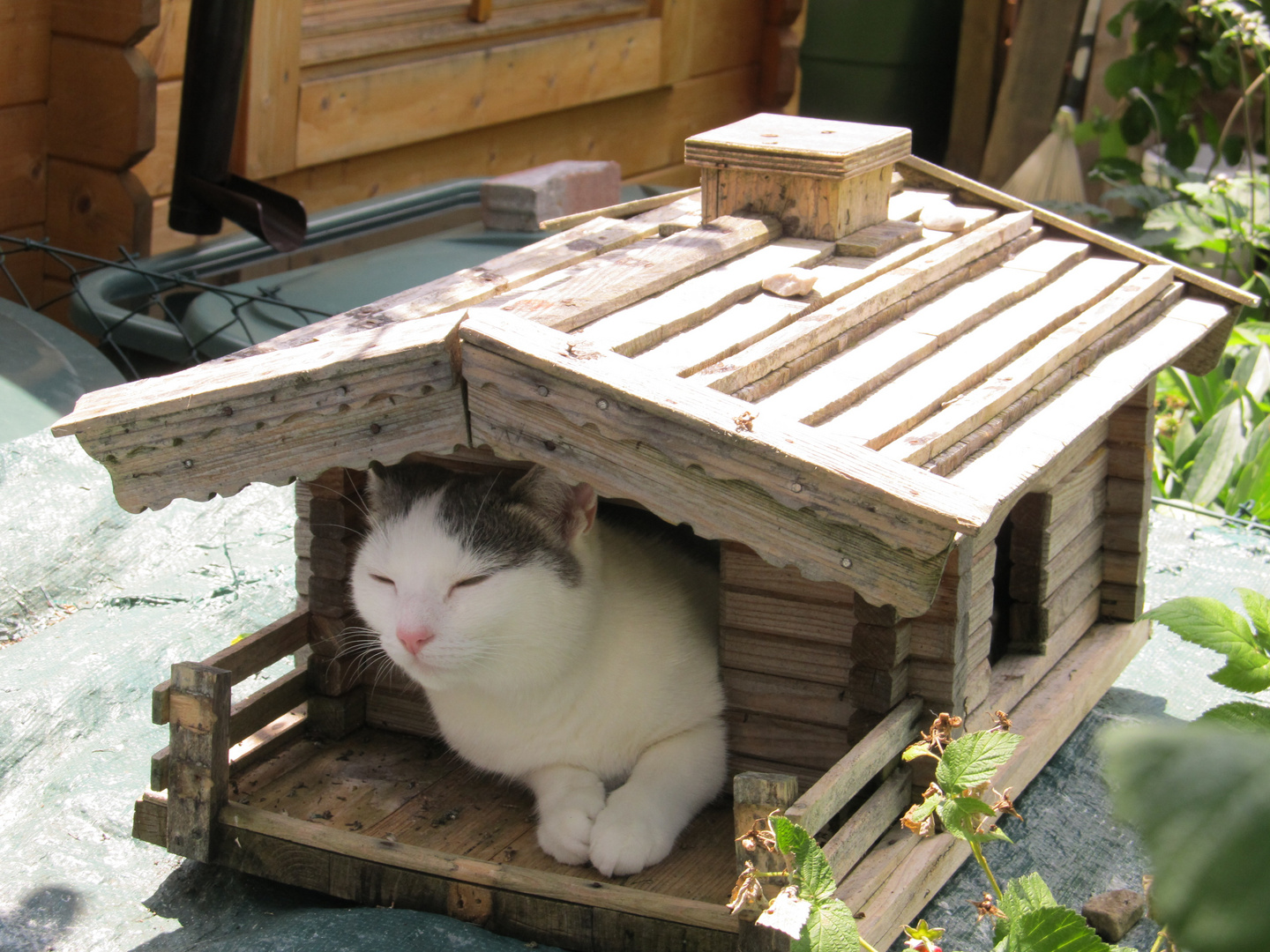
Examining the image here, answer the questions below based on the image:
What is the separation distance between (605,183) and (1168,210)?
2.00 m

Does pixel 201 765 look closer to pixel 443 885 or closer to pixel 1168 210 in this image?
pixel 443 885

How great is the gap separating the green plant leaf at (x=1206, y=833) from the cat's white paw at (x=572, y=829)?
4.57ft

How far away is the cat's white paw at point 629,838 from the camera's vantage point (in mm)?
1714

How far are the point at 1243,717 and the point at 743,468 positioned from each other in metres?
0.63

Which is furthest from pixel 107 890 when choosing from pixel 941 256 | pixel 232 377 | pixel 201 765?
pixel 941 256

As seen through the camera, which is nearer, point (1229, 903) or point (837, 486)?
point (1229, 903)

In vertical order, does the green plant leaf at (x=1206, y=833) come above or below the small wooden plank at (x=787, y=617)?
above

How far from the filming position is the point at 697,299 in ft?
6.03

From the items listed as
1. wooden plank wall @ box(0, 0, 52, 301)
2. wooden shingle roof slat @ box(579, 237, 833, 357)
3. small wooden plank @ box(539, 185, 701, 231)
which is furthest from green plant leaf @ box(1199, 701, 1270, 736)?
wooden plank wall @ box(0, 0, 52, 301)

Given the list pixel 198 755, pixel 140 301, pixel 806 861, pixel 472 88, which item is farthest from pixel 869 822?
pixel 472 88

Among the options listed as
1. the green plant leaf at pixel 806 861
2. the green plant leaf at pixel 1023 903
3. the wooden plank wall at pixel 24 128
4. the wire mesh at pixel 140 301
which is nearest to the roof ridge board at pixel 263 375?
the green plant leaf at pixel 806 861

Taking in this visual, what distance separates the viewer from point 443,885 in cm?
178

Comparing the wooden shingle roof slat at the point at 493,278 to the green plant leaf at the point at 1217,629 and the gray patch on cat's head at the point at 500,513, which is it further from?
the green plant leaf at the point at 1217,629

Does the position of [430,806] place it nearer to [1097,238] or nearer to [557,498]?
[557,498]
